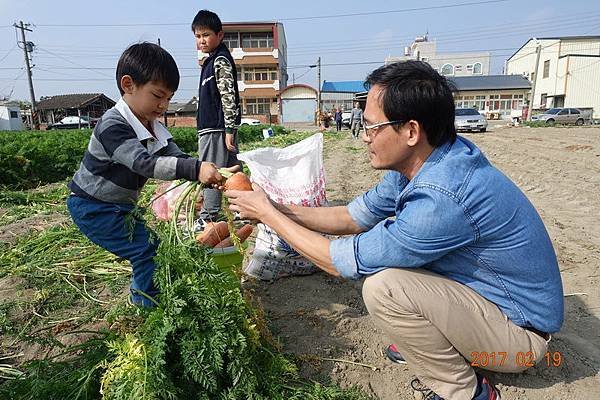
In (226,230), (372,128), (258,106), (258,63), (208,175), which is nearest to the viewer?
(372,128)

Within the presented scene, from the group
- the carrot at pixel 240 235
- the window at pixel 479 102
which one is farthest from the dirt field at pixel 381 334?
the window at pixel 479 102

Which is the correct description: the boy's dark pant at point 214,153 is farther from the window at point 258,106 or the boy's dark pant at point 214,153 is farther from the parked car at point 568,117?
the window at point 258,106

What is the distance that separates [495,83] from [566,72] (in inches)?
378

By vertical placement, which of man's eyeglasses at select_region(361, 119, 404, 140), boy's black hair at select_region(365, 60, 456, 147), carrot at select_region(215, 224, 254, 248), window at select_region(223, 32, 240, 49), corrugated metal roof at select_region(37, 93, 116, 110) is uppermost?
window at select_region(223, 32, 240, 49)

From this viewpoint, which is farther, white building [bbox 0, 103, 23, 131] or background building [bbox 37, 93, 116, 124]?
background building [bbox 37, 93, 116, 124]

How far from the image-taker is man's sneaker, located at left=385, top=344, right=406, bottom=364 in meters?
2.17

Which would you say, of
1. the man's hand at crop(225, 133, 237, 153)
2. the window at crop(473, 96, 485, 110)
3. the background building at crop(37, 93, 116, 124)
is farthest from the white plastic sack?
the window at crop(473, 96, 485, 110)

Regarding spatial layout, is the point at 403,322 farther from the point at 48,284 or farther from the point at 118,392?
the point at 48,284

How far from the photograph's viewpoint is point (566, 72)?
38.9 m

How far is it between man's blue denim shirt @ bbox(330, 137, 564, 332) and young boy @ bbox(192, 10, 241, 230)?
2211 mm

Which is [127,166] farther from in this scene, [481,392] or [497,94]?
[497,94]

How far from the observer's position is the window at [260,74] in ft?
141
